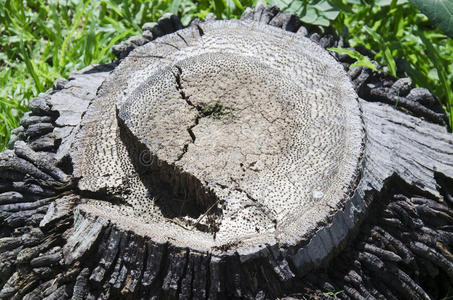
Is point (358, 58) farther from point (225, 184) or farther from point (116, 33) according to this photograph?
point (116, 33)

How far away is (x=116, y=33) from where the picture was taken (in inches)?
126

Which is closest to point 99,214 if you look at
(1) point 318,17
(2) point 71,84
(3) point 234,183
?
(3) point 234,183

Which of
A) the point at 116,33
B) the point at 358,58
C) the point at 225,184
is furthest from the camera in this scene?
the point at 116,33

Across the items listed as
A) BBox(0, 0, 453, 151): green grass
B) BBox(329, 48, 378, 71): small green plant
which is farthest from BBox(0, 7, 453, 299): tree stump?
BBox(0, 0, 453, 151): green grass

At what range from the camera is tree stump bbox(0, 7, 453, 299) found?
5.62 feet

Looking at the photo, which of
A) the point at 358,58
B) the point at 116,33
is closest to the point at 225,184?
the point at 358,58

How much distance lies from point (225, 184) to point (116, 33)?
5.54 feet

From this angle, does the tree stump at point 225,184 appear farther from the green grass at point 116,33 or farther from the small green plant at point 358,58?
the green grass at point 116,33

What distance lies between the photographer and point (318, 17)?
107 inches

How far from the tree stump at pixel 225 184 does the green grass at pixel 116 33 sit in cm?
61

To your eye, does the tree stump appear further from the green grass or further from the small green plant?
the green grass

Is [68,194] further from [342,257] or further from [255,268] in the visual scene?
[342,257]

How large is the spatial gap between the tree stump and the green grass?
61 centimetres

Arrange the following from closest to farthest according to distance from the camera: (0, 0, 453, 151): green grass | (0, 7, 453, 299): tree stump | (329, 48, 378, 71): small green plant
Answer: (0, 7, 453, 299): tree stump → (329, 48, 378, 71): small green plant → (0, 0, 453, 151): green grass
